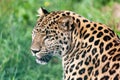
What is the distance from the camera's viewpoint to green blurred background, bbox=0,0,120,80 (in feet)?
30.7

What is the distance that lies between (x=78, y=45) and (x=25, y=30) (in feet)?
13.0

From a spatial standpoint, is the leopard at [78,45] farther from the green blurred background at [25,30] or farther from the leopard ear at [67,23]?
the green blurred background at [25,30]

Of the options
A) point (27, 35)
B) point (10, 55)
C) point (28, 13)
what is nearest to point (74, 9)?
point (28, 13)

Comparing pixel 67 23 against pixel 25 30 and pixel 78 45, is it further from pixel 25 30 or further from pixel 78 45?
pixel 25 30

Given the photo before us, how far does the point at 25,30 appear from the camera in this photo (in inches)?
431

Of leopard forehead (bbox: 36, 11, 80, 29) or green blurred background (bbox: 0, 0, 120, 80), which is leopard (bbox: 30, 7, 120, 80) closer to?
leopard forehead (bbox: 36, 11, 80, 29)

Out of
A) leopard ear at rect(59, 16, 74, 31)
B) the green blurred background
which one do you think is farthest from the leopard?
the green blurred background

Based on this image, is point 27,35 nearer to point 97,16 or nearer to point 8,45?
point 8,45

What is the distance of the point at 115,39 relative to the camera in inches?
269

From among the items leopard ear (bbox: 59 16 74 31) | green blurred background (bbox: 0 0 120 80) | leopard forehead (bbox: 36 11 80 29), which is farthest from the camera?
green blurred background (bbox: 0 0 120 80)

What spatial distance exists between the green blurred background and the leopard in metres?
1.34

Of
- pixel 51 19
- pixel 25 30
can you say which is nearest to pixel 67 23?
pixel 51 19

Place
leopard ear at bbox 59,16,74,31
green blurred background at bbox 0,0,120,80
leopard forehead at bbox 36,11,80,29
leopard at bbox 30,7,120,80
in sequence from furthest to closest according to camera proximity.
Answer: green blurred background at bbox 0,0,120,80, leopard forehead at bbox 36,11,80,29, leopard ear at bbox 59,16,74,31, leopard at bbox 30,7,120,80

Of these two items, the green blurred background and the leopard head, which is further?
the green blurred background
